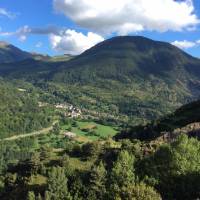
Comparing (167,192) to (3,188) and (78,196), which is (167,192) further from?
(3,188)

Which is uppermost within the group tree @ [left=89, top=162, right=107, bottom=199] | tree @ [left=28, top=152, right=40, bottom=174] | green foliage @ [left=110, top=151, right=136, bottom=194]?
green foliage @ [left=110, top=151, right=136, bottom=194]

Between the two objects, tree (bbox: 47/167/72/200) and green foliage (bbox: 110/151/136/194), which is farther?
tree (bbox: 47/167/72/200)

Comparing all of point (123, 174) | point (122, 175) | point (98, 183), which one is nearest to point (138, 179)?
point (123, 174)

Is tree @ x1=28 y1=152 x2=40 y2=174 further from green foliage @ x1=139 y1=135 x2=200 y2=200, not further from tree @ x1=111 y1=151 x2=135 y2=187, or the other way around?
green foliage @ x1=139 y1=135 x2=200 y2=200

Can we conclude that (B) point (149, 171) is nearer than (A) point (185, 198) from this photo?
No

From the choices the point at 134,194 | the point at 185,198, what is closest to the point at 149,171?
the point at 185,198

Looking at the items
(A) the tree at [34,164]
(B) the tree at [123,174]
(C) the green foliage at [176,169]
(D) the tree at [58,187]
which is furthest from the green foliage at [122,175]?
(A) the tree at [34,164]

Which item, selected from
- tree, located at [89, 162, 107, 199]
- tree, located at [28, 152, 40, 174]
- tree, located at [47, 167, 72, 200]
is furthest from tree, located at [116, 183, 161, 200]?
tree, located at [28, 152, 40, 174]

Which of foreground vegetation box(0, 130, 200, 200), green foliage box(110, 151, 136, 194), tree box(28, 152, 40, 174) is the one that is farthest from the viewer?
tree box(28, 152, 40, 174)
